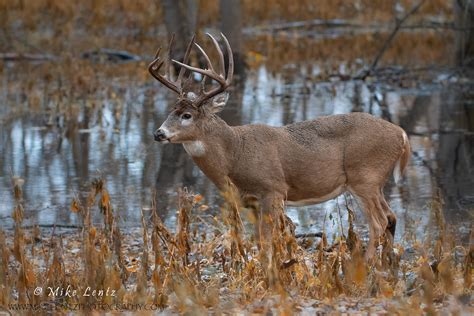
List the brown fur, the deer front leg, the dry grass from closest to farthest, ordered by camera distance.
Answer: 1. the dry grass
2. the deer front leg
3. the brown fur

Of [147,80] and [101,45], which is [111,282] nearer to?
[147,80]

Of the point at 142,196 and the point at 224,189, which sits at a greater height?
the point at 224,189

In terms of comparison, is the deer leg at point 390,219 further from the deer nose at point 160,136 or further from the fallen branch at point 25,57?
the fallen branch at point 25,57

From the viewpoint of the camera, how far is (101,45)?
23.8 meters

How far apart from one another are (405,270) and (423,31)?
61.7 feet

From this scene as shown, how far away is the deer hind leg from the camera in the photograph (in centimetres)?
870

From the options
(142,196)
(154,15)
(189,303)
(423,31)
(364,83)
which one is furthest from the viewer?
(154,15)

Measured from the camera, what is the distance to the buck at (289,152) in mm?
8547

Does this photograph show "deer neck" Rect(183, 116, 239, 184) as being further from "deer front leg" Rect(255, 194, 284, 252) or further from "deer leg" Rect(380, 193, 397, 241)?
"deer leg" Rect(380, 193, 397, 241)

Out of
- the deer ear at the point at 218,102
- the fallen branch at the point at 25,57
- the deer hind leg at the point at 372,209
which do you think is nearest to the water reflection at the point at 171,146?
the deer hind leg at the point at 372,209

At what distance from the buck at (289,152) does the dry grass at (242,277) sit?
0.58 m

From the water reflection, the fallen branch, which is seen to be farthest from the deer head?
the fallen branch

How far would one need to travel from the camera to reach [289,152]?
8688 mm

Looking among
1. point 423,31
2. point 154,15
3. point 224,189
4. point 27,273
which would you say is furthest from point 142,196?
point 154,15
